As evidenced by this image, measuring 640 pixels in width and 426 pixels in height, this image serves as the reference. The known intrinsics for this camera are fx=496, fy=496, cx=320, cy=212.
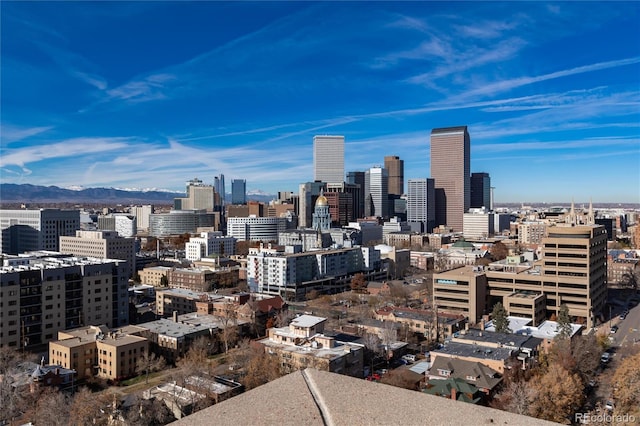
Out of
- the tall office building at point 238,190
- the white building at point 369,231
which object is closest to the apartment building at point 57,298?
the white building at point 369,231

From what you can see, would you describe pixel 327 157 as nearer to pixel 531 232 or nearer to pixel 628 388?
pixel 531 232

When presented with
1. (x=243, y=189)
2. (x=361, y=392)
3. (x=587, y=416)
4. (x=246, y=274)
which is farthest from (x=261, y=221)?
(x=243, y=189)

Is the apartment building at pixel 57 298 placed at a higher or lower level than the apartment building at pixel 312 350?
higher

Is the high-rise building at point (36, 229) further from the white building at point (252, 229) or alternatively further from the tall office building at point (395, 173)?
the tall office building at point (395, 173)

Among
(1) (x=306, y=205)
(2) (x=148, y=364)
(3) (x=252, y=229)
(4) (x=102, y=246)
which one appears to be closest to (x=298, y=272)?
(4) (x=102, y=246)

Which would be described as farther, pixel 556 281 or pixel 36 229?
pixel 36 229

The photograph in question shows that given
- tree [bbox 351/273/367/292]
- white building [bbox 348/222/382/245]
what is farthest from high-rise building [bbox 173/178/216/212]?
tree [bbox 351/273/367/292]
